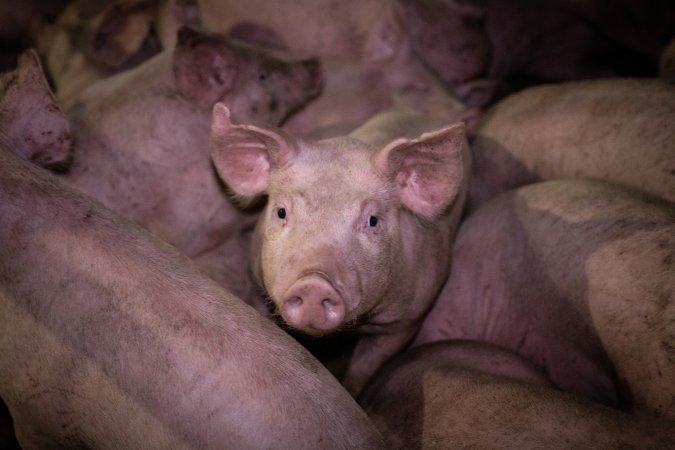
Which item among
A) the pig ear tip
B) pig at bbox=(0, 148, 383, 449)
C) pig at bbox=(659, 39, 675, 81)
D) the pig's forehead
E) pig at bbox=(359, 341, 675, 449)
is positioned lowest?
pig at bbox=(359, 341, 675, 449)

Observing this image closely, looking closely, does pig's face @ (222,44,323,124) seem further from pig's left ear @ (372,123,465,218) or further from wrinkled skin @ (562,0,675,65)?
wrinkled skin @ (562,0,675,65)

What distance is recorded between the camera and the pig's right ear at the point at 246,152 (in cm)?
233

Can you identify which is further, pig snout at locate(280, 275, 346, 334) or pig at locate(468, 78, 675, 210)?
pig at locate(468, 78, 675, 210)

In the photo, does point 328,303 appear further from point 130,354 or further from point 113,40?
point 113,40

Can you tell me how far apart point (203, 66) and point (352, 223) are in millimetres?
1385

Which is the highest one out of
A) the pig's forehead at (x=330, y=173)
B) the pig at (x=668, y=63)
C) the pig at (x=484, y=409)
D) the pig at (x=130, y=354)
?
the pig at (x=668, y=63)

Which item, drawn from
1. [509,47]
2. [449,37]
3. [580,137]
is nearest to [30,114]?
[580,137]

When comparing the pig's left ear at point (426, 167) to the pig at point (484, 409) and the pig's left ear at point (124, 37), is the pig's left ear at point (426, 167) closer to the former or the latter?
the pig at point (484, 409)

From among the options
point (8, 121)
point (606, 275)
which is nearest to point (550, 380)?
point (606, 275)

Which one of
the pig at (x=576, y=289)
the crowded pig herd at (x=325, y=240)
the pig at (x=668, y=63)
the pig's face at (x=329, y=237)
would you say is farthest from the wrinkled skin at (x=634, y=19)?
the pig's face at (x=329, y=237)

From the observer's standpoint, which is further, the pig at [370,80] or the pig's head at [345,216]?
the pig at [370,80]

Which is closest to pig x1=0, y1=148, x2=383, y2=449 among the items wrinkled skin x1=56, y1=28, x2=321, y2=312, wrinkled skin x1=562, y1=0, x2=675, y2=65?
wrinkled skin x1=56, y1=28, x2=321, y2=312

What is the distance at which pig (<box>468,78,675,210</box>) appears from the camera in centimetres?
288

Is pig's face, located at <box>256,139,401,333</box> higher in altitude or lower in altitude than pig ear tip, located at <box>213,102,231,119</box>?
lower
